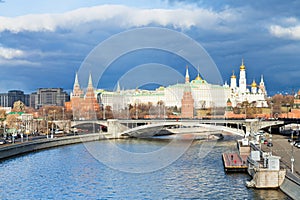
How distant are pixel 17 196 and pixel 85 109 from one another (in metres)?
38.1

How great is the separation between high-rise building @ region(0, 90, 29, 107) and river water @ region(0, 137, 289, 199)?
3491 inches

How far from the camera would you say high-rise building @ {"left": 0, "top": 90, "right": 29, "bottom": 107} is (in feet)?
356

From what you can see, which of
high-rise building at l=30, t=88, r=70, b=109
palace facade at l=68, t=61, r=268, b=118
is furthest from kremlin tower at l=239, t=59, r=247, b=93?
high-rise building at l=30, t=88, r=70, b=109

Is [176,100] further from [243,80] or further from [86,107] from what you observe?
[243,80]

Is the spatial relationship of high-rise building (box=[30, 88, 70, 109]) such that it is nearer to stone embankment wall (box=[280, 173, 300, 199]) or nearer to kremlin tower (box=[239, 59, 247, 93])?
kremlin tower (box=[239, 59, 247, 93])

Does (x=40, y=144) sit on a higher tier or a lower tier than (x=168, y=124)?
lower

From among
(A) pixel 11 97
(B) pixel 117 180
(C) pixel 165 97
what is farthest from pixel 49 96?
(B) pixel 117 180

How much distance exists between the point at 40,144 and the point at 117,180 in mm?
12553

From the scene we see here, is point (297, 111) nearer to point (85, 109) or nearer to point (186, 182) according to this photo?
point (85, 109)

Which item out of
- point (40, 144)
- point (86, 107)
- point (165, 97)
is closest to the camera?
point (40, 144)

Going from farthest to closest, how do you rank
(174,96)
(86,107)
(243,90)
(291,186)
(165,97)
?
(243,90)
(165,97)
(174,96)
(86,107)
(291,186)

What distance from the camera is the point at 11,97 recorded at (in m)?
113

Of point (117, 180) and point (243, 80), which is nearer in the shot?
point (117, 180)

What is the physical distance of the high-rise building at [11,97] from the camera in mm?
108375
